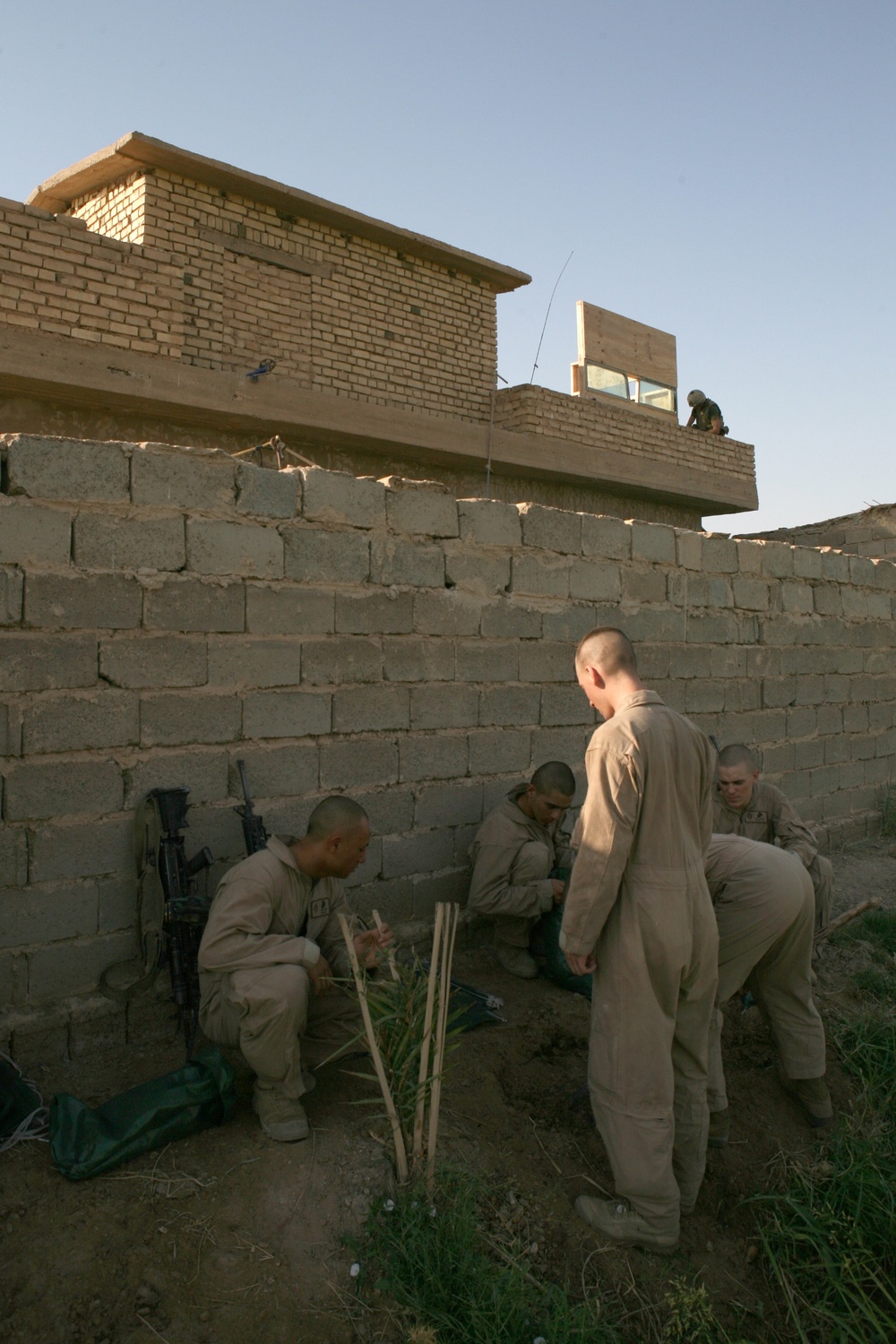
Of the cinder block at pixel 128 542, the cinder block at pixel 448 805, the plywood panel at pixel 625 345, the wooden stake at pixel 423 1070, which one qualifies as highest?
the plywood panel at pixel 625 345

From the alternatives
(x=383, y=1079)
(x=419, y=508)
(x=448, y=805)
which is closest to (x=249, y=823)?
(x=448, y=805)

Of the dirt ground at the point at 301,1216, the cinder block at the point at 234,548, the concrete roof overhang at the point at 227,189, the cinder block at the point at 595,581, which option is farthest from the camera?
the concrete roof overhang at the point at 227,189

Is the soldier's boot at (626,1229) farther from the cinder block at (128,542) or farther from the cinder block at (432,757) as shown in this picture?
the cinder block at (128,542)

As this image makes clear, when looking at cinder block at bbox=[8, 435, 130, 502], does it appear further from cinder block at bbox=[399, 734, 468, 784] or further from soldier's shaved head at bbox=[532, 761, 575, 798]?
soldier's shaved head at bbox=[532, 761, 575, 798]

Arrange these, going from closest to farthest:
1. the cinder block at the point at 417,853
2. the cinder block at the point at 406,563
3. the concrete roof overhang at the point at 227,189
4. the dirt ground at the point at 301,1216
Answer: the dirt ground at the point at 301,1216 < the cinder block at the point at 406,563 < the cinder block at the point at 417,853 < the concrete roof overhang at the point at 227,189

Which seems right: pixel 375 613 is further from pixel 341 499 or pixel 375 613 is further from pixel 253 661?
pixel 253 661

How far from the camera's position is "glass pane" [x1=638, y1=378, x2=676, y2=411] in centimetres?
1577

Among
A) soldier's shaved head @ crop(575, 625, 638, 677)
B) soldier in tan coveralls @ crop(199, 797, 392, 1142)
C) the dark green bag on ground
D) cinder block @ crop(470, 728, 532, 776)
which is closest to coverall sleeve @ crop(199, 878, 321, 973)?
soldier in tan coveralls @ crop(199, 797, 392, 1142)

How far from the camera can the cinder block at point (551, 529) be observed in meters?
5.45

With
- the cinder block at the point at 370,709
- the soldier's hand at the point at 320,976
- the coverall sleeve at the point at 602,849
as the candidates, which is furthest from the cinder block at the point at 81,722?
the coverall sleeve at the point at 602,849

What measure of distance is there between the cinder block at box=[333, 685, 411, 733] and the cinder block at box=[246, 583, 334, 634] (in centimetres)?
34

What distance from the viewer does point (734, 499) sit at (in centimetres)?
1611

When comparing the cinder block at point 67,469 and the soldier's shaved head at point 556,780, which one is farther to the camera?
the soldier's shaved head at point 556,780

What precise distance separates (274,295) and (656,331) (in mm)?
7518
